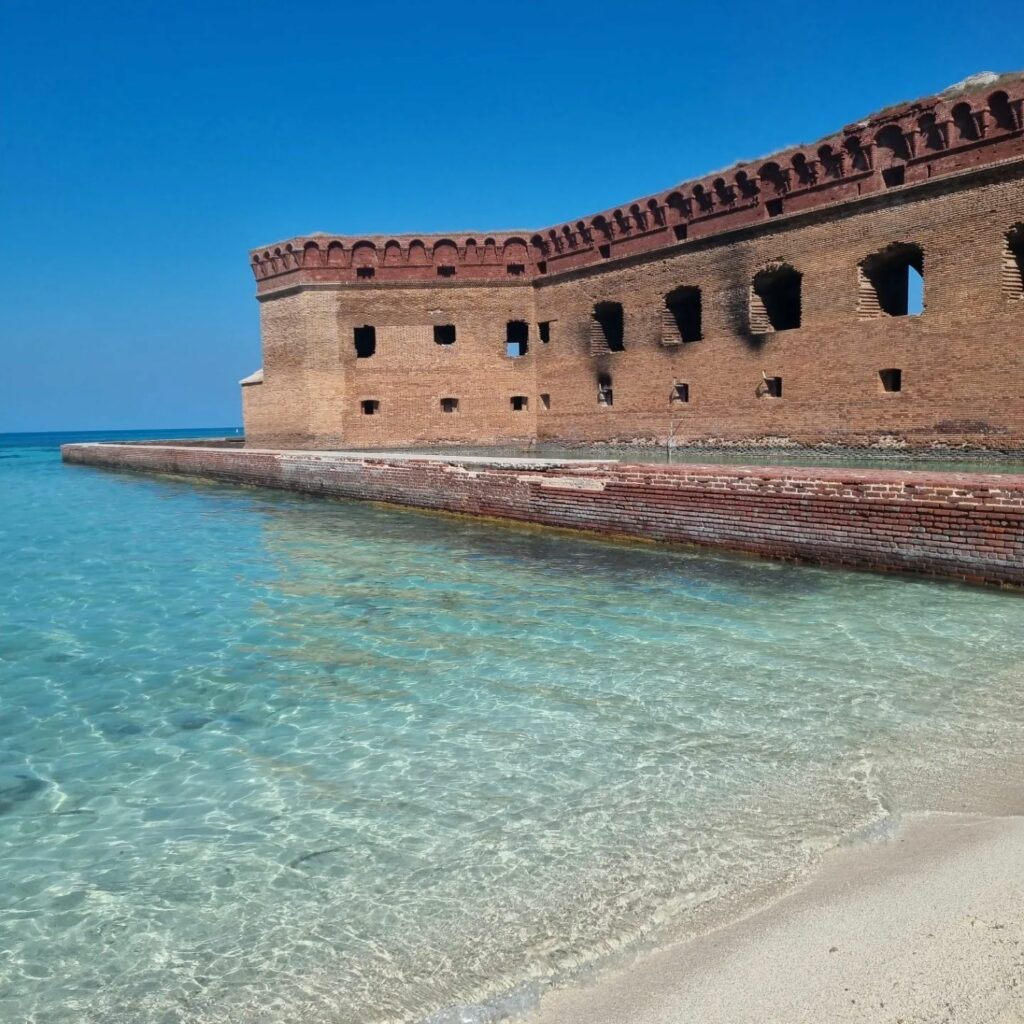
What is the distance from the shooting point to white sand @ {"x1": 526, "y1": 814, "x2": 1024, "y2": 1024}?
7.07 feet

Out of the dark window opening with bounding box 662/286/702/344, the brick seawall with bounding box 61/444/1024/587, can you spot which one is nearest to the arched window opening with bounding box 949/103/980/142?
the dark window opening with bounding box 662/286/702/344

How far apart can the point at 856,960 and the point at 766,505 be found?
21.3 ft

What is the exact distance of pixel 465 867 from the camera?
3025mm

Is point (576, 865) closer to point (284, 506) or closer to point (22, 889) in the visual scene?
point (22, 889)

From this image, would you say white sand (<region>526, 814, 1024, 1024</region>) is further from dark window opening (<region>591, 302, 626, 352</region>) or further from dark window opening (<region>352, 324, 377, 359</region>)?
dark window opening (<region>352, 324, 377, 359</region>)

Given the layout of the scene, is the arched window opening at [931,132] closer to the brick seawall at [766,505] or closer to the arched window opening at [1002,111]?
the arched window opening at [1002,111]

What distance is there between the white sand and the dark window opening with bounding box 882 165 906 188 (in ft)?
43.3

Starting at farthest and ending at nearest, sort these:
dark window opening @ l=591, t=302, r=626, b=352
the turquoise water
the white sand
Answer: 1. dark window opening @ l=591, t=302, r=626, b=352
2. the turquoise water
3. the white sand

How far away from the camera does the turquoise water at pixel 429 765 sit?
8.43 feet

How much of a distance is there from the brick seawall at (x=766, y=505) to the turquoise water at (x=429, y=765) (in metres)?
0.33

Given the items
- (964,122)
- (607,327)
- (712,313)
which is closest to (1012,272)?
(964,122)

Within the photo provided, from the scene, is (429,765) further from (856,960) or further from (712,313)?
(712,313)

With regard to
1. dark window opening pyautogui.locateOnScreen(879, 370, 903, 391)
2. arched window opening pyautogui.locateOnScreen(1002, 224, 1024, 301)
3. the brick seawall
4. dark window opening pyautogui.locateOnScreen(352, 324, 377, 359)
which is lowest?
the brick seawall

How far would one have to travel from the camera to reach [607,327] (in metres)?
20.3
